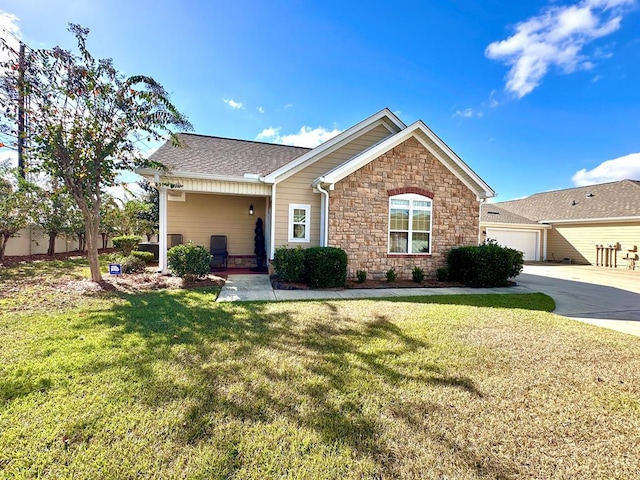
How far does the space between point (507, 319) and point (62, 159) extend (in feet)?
35.8

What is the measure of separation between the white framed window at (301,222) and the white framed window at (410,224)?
2901mm

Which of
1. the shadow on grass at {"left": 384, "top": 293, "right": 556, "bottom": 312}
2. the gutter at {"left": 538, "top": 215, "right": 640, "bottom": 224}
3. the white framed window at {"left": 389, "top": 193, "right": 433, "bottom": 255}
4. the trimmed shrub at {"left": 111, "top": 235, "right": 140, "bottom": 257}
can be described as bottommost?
the shadow on grass at {"left": 384, "top": 293, "right": 556, "bottom": 312}

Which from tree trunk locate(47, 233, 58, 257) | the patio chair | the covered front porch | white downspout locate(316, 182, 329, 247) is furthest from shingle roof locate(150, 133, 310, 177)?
tree trunk locate(47, 233, 58, 257)

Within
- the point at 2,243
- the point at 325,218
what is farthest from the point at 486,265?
the point at 2,243

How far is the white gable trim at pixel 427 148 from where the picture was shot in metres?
8.93

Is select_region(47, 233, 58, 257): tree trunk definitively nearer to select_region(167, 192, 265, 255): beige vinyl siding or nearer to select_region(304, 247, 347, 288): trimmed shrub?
select_region(167, 192, 265, 255): beige vinyl siding

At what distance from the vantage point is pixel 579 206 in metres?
20.3

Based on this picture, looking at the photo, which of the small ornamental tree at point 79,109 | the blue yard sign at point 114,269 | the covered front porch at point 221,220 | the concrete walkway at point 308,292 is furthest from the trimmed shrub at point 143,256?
the concrete walkway at point 308,292

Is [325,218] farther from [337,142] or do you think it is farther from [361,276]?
[337,142]

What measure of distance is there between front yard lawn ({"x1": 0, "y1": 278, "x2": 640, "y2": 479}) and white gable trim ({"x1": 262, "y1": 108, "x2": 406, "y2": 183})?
5.78m

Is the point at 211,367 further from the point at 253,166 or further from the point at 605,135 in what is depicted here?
the point at 605,135

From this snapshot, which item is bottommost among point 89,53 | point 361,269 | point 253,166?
point 361,269

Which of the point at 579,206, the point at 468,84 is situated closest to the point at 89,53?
the point at 468,84

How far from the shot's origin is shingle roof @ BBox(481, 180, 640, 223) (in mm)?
17516
